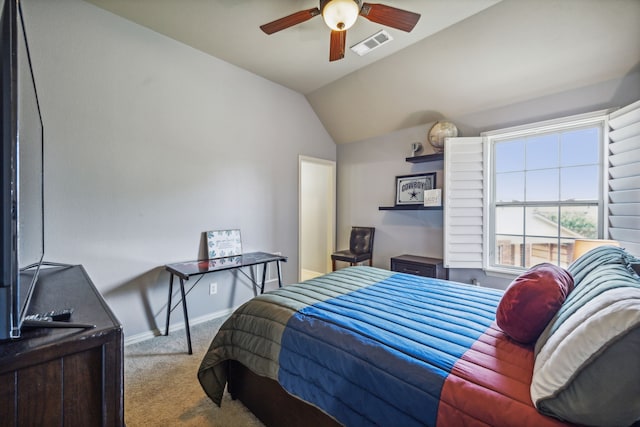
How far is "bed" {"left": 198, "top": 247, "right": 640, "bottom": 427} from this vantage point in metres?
0.79

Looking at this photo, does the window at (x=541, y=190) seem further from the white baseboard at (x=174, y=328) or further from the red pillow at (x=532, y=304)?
the white baseboard at (x=174, y=328)

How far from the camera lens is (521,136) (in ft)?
9.99

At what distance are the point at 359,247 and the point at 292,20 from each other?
10.2 ft

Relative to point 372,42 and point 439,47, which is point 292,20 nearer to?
Result: point 372,42

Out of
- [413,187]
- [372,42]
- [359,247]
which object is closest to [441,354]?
[372,42]

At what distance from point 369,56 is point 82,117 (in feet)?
9.22

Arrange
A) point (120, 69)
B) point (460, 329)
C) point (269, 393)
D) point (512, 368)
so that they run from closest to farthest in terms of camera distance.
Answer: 1. point (512, 368)
2. point (460, 329)
3. point (269, 393)
4. point (120, 69)

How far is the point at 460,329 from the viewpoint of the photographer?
1367mm

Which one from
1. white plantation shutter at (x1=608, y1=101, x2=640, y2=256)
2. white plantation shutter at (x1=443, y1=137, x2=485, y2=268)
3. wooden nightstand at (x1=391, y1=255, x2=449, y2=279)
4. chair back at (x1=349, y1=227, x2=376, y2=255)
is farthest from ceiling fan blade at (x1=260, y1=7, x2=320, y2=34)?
chair back at (x1=349, y1=227, x2=376, y2=255)

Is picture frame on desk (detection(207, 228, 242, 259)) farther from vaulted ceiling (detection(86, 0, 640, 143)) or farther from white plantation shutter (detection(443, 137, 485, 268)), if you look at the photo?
white plantation shutter (detection(443, 137, 485, 268))

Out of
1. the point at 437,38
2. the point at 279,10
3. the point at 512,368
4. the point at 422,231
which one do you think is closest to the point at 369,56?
the point at 437,38

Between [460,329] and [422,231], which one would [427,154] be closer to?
[422,231]

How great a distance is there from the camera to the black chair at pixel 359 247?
4074 millimetres

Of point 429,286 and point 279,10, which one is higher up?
point 279,10
